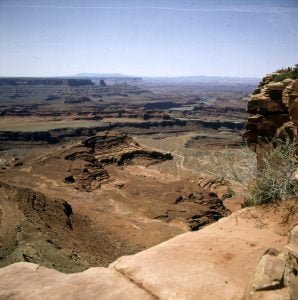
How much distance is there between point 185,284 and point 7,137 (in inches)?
2392

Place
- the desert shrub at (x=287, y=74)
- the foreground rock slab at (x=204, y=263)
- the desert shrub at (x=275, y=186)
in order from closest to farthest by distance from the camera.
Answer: the foreground rock slab at (x=204, y=263)
the desert shrub at (x=275, y=186)
the desert shrub at (x=287, y=74)

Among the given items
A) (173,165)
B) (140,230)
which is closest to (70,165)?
(173,165)

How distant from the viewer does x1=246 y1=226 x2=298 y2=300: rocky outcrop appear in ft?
13.8

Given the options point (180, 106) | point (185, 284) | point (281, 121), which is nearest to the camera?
point (185, 284)

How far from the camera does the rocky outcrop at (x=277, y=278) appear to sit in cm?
422

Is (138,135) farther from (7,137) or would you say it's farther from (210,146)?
(7,137)

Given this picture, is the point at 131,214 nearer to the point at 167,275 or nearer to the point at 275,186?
the point at 275,186

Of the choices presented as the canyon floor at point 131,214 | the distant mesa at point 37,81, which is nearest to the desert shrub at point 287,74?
the canyon floor at point 131,214

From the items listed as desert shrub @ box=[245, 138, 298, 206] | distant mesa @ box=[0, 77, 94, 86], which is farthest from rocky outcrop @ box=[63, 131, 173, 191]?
distant mesa @ box=[0, 77, 94, 86]

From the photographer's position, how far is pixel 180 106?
456 feet

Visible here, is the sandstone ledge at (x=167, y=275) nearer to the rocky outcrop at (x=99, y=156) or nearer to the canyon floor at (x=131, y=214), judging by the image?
the canyon floor at (x=131, y=214)

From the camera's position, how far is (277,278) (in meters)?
4.46

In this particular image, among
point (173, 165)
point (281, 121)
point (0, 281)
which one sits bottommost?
point (173, 165)

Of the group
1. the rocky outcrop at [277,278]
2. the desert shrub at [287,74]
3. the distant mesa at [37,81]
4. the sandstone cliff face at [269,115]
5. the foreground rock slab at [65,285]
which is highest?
the distant mesa at [37,81]
